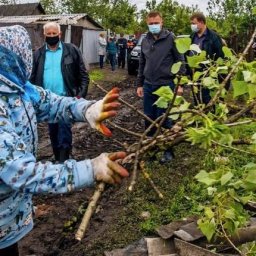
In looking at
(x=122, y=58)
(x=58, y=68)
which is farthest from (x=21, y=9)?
(x=58, y=68)

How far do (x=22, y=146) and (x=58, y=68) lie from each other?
13.3 feet

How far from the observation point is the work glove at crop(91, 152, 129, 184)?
6.62 ft

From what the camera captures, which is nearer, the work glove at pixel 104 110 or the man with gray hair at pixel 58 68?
the work glove at pixel 104 110

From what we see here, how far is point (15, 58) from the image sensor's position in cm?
251

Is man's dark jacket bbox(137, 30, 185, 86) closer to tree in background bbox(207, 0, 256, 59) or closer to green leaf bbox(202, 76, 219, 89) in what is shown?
green leaf bbox(202, 76, 219, 89)

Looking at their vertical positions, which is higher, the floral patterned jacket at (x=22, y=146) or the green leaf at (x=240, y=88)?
the green leaf at (x=240, y=88)

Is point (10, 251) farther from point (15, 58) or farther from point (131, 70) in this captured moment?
point (131, 70)

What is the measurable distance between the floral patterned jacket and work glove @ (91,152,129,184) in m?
0.06

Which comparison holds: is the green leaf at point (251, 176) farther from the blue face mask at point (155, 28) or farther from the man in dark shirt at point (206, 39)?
the man in dark shirt at point (206, 39)

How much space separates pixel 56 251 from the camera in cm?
427

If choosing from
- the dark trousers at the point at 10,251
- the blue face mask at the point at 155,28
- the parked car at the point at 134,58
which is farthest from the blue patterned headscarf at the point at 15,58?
the parked car at the point at 134,58

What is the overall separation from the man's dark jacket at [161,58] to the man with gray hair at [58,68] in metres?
0.86

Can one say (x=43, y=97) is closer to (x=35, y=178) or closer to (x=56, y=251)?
(x=35, y=178)

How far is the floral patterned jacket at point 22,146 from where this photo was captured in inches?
83.2
